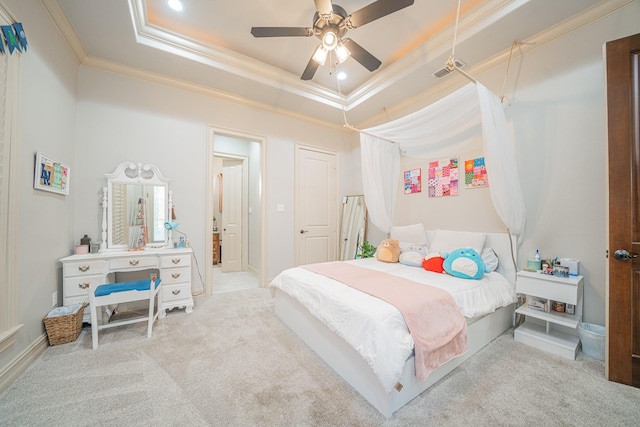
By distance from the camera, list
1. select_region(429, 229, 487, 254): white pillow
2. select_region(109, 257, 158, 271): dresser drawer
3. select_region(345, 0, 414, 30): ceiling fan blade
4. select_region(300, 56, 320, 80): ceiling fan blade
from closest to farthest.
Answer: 1. select_region(345, 0, 414, 30): ceiling fan blade
2. select_region(300, 56, 320, 80): ceiling fan blade
3. select_region(109, 257, 158, 271): dresser drawer
4. select_region(429, 229, 487, 254): white pillow

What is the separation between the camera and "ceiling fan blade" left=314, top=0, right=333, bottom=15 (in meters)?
1.79

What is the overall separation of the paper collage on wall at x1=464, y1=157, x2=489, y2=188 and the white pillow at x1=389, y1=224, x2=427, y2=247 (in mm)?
798

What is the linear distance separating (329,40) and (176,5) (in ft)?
5.10

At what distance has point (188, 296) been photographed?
9.14 feet

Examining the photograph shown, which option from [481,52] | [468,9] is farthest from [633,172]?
[468,9]

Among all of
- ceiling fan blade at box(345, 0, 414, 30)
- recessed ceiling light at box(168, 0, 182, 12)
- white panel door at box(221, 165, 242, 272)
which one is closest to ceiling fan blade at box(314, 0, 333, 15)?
ceiling fan blade at box(345, 0, 414, 30)

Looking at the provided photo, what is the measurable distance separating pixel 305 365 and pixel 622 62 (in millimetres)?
3109

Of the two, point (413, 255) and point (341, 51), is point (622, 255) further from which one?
point (341, 51)

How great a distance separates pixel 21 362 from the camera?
1679mm

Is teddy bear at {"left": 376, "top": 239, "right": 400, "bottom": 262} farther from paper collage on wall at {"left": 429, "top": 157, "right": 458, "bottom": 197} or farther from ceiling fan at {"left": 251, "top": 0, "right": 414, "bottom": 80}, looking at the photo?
ceiling fan at {"left": 251, "top": 0, "right": 414, "bottom": 80}

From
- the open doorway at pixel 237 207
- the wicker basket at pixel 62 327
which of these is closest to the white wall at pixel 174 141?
the open doorway at pixel 237 207

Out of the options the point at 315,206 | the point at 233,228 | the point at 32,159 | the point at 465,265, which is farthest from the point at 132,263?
the point at 465,265

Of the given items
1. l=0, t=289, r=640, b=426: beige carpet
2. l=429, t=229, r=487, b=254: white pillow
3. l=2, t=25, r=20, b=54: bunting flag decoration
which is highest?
l=2, t=25, r=20, b=54: bunting flag decoration

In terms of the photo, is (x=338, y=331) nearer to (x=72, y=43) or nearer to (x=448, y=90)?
(x=448, y=90)
